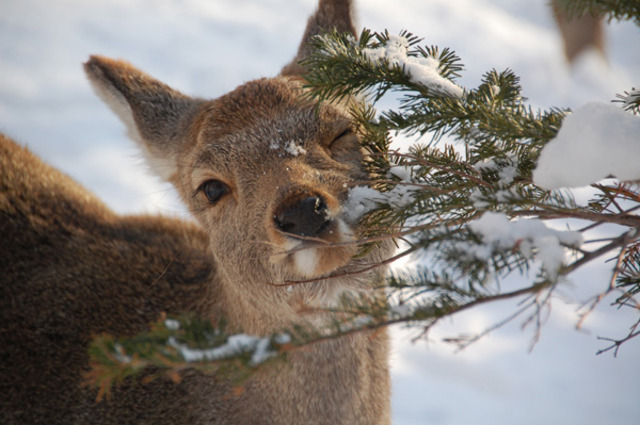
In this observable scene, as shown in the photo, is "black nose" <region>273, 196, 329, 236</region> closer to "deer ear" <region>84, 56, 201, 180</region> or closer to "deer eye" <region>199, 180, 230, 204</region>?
"deer eye" <region>199, 180, 230, 204</region>

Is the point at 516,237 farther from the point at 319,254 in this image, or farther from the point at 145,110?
the point at 145,110

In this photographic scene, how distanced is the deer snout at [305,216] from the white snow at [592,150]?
3.17 ft

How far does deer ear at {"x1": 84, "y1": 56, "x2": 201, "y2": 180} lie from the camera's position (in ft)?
13.4

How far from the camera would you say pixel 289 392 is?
3.31 metres

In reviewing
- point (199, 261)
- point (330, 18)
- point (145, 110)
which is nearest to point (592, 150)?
point (330, 18)

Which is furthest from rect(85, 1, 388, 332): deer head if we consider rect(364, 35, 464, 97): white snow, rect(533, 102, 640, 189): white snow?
rect(533, 102, 640, 189): white snow

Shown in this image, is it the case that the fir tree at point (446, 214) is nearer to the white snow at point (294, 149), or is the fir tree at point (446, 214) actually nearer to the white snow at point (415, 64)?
the white snow at point (415, 64)

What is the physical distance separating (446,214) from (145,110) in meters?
2.91

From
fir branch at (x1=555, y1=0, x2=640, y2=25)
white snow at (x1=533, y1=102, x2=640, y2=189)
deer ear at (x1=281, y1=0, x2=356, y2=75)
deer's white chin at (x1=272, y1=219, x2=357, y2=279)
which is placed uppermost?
deer ear at (x1=281, y1=0, x2=356, y2=75)

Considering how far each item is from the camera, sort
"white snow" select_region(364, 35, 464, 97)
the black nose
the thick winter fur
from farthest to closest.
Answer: the thick winter fur
the black nose
"white snow" select_region(364, 35, 464, 97)

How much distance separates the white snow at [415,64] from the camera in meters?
2.10

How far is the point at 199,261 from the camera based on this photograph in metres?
4.23

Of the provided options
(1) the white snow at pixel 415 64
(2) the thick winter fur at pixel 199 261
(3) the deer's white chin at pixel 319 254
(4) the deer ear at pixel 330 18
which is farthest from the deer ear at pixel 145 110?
(1) the white snow at pixel 415 64

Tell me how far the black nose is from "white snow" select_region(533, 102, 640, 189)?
3.18 ft
